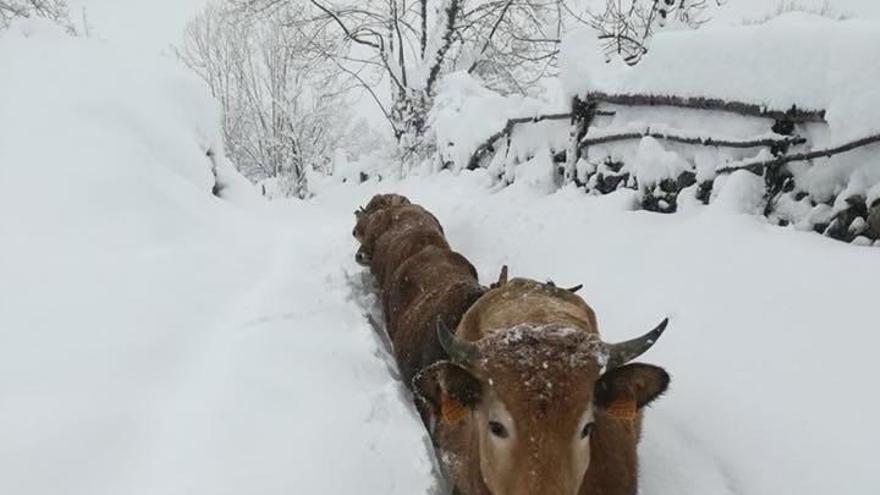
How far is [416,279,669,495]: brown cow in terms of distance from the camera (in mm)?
2418

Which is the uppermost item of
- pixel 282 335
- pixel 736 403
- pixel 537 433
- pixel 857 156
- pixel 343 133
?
pixel 857 156

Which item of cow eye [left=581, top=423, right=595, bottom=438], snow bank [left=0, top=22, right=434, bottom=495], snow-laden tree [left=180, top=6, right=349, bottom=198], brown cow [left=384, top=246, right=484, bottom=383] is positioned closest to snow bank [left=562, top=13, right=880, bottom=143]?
brown cow [left=384, top=246, right=484, bottom=383]

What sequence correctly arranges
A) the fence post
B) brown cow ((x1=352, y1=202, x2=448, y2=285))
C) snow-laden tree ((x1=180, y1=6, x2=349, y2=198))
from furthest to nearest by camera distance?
snow-laden tree ((x1=180, y1=6, x2=349, y2=198))
the fence post
brown cow ((x1=352, y1=202, x2=448, y2=285))

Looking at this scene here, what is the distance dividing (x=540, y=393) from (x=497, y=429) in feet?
0.91

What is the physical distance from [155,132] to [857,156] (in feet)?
32.3

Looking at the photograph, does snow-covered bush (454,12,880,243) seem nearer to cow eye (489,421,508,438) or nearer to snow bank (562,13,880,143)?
snow bank (562,13,880,143)

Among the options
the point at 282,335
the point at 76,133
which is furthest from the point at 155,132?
the point at 282,335

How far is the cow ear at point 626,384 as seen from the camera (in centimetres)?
258

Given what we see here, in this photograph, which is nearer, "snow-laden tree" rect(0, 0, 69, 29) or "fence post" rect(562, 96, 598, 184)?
"fence post" rect(562, 96, 598, 184)

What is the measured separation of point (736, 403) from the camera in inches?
134

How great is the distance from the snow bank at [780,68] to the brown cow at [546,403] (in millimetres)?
2368

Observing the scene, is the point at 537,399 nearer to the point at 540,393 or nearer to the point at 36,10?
the point at 540,393

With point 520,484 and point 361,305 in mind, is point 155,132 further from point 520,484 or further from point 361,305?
point 520,484

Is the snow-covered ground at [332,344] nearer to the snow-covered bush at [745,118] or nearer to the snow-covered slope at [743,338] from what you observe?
the snow-covered slope at [743,338]
